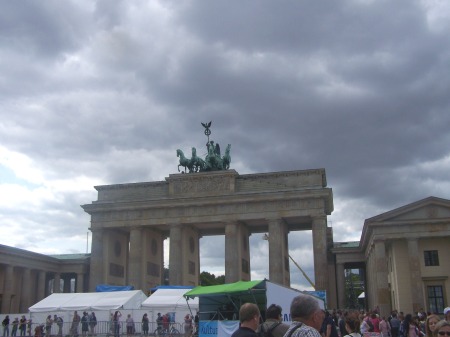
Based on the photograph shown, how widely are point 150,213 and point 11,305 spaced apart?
1723cm

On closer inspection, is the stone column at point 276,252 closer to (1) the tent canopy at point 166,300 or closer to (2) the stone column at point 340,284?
(2) the stone column at point 340,284

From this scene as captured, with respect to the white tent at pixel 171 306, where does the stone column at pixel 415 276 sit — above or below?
above

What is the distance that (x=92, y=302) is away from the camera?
36.0m

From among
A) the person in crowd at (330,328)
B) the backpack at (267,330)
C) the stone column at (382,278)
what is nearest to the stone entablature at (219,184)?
the stone column at (382,278)

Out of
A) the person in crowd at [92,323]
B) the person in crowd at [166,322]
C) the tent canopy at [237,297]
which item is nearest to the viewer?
the tent canopy at [237,297]

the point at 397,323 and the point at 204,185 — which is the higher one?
the point at 204,185

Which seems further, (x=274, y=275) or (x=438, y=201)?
(x=274, y=275)

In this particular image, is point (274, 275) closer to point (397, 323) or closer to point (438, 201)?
point (438, 201)

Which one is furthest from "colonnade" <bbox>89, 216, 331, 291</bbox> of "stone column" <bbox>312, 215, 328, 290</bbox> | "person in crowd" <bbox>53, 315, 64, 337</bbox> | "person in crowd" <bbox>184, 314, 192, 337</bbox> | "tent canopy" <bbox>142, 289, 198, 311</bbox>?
"person in crowd" <bbox>53, 315, 64, 337</bbox>

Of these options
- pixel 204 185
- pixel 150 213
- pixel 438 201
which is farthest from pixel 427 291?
pixel 150 213

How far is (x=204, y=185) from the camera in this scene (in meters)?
60.2

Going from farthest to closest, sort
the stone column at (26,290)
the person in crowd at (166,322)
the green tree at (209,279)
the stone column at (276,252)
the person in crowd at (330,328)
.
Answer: the green tree at (209,279)
the stone column at (26,290)
the stone column at (276,252)
the person in crowd at (166,322)
the person in crowd at (330,328)

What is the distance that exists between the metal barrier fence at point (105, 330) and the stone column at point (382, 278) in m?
18.9

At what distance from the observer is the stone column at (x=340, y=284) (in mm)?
56750
